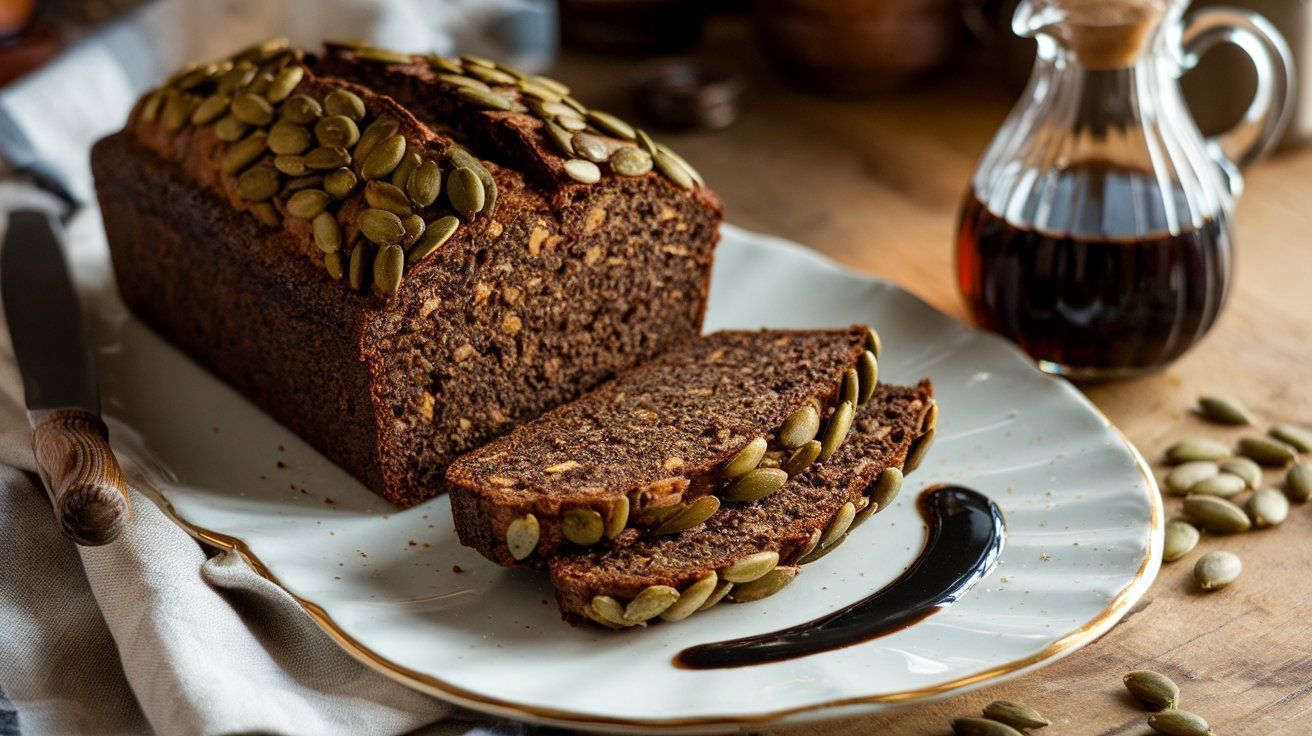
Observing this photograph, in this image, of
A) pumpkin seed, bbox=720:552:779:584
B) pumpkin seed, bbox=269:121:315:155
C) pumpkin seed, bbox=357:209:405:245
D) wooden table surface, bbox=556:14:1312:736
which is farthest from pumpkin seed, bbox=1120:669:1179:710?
pumpkin seed, bbox=269:121:315:155

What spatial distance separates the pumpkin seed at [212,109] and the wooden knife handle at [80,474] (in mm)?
710

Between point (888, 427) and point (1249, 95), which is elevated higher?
point (1249, 95)

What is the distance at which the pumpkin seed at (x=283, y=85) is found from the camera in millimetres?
2771

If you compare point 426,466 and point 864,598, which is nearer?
point 864,598

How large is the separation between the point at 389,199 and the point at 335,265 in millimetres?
169

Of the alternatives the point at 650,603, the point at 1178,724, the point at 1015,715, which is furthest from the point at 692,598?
the point at 1178,724

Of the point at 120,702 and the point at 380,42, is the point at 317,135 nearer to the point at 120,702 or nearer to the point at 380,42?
the point at 120,702

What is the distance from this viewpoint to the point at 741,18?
5531 mm

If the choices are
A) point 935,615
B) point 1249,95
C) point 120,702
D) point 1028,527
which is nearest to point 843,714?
point 935,615

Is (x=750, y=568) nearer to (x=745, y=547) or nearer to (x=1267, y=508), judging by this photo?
(x=745, y=547)

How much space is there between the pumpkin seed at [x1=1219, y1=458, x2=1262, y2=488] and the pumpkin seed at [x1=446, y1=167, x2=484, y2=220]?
5.42 ft

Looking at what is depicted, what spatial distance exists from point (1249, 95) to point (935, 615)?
234cm

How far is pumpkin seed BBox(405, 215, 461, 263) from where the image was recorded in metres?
2.41

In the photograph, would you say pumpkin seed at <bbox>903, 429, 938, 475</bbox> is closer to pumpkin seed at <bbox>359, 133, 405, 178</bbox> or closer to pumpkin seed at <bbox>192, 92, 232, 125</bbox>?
pumpkin seed at <bbox>359, 133, 405, 178</bbox>
